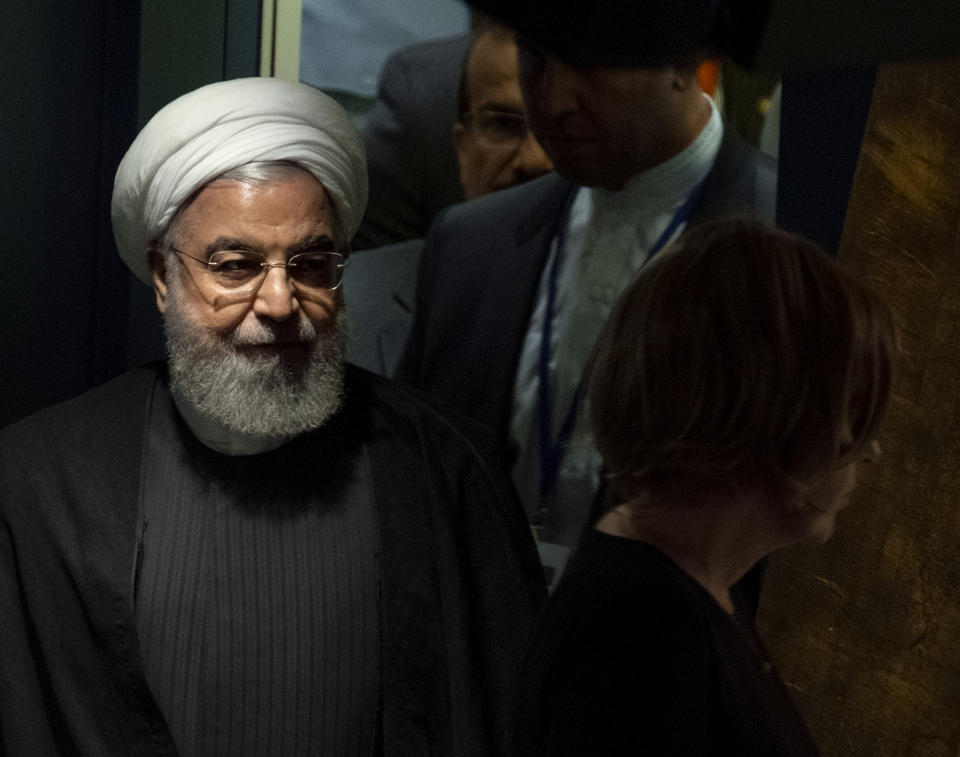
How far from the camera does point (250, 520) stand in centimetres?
165

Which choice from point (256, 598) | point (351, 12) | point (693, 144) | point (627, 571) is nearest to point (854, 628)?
point (627, 571)

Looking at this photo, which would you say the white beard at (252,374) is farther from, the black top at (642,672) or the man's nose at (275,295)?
the black top at (642,672)

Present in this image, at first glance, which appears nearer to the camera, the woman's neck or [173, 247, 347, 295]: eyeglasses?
the woman's neck

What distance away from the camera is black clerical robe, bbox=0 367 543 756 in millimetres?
1533

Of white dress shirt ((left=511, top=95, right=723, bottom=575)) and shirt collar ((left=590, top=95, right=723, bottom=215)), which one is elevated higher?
shirt collar ((left=590, top=95, right=723, bottom=215))

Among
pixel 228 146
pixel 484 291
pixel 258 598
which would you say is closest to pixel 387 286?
pixel 484 291

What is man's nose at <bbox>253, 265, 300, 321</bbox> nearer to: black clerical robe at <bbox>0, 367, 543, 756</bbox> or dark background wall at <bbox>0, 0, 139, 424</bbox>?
black clerical robe at <bbox>0, 367, 543, 756</bbox>

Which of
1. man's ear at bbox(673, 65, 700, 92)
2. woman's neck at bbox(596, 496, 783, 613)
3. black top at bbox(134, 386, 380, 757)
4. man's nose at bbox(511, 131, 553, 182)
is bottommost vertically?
black top at bbox(134, 386, 380, 757)

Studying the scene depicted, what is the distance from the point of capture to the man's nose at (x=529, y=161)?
1684 millimetres

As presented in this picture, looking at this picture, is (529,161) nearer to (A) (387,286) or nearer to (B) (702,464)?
(A) (387,286)

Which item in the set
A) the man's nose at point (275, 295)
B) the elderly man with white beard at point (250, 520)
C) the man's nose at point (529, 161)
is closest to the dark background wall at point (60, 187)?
the elderly man with white beard at point (250, 520)

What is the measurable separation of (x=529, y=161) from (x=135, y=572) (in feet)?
2.54

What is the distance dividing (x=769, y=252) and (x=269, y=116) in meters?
0.76

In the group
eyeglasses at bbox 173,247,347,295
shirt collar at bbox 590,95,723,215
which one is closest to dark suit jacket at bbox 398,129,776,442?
shirt collar at bbox 590,95,723,215
